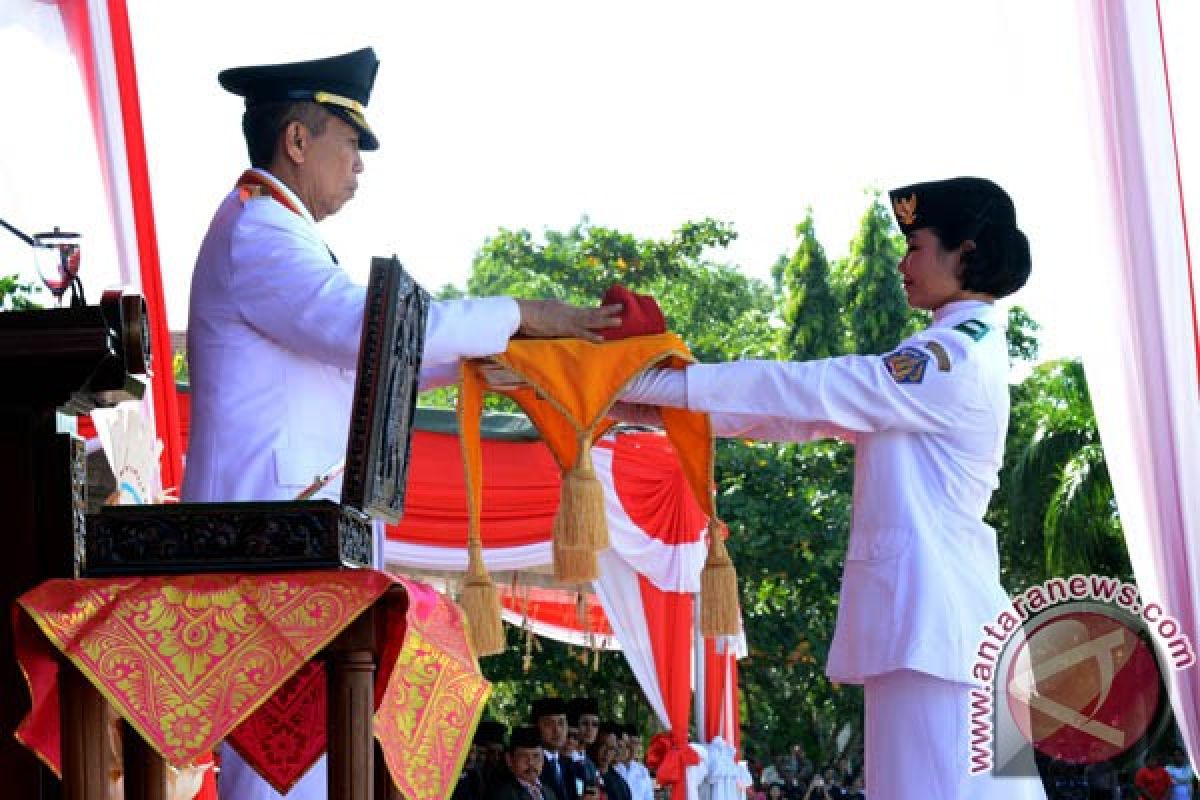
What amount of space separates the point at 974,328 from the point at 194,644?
229 cm

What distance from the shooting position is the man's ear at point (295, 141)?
3373 mm

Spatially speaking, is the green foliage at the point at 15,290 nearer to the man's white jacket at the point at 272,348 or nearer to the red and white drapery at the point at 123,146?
the red and white drapery at the point at 123,146

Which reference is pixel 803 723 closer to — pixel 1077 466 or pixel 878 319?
pixel 878 319

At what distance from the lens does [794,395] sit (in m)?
4.05

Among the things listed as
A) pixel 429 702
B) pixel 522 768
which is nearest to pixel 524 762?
pixel 522 768

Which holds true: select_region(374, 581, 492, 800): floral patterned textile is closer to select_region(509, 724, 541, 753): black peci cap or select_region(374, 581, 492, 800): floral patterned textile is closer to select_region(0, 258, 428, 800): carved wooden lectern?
select_region(0, 258, 428, 800): carved wooden lectern

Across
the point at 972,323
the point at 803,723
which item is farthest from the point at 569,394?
the point at 803,723

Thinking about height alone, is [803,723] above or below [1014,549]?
below

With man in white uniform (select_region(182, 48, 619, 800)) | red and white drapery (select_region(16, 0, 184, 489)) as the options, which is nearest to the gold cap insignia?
man in white uniform (select_region(182, 48, 619, 800))

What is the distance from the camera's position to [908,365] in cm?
401

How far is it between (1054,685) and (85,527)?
3083mm

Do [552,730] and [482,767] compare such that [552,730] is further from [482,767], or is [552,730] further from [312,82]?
[312,82]

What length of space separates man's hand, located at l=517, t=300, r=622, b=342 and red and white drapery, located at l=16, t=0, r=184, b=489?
83.4 inches

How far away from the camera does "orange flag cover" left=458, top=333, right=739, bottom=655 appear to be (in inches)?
157
